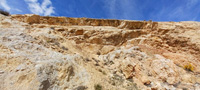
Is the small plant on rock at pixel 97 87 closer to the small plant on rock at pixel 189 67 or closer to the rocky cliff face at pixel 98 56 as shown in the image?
the rocky cliff face at pixel 98 56

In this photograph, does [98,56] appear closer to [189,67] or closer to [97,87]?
[97,87]

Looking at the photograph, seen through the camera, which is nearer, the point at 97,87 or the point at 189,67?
the point at 97,87

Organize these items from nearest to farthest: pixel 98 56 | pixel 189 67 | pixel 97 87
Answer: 1. pixel 97 87
2. pixel 189 67
3. pixel 98 56

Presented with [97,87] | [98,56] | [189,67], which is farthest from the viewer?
[98,56]

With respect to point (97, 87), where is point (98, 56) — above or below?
above

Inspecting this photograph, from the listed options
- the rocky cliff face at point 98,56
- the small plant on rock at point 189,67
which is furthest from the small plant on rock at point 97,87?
the small plant on rock at point 189,67

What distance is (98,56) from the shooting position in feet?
31.4

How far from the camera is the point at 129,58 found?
7.89 m

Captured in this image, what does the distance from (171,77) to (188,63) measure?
2.98 meters

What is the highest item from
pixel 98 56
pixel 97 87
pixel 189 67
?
pixel 98 56

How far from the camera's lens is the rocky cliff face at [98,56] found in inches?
179

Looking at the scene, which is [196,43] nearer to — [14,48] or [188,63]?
[188,63]

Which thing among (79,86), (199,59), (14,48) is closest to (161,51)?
(199,59)

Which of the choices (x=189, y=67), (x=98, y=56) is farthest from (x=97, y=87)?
(x=189, y=67)
